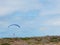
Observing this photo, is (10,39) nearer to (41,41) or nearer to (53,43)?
(41,41)

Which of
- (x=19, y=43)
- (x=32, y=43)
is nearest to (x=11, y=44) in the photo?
(x=19, y=43)

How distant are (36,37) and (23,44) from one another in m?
10.1

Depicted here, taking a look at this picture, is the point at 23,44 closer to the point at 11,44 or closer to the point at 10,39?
the point at 11,44

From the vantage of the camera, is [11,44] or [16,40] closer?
[11,44]

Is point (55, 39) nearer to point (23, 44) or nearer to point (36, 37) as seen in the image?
point (36, 37)

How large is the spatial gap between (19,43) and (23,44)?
126 centimetres

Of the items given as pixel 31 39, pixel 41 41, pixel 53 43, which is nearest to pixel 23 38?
pixel 31 39

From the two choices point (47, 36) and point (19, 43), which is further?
point (47, 36)

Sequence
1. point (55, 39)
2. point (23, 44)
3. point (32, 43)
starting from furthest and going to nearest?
point (55, 39)
point (32, 43)
point (23, 44)

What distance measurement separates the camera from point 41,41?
168 ft

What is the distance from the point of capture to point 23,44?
151 ft

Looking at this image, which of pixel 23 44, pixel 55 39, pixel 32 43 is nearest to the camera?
pixel 23 44

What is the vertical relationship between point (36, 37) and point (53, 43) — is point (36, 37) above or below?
above

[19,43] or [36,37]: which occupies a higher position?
[36,37]
